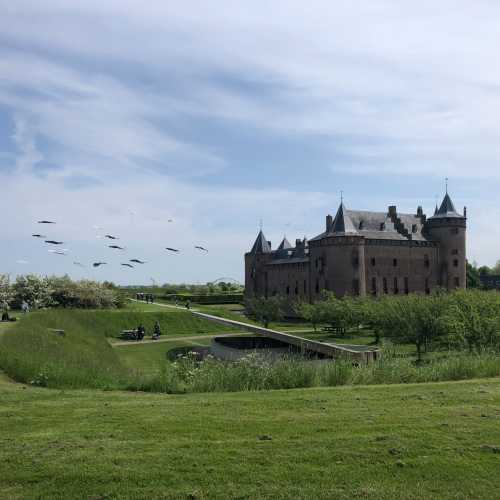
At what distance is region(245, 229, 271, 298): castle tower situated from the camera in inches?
2906

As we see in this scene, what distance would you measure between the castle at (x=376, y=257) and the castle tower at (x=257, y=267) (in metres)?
1.23

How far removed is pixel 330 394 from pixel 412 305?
24347 millimetres

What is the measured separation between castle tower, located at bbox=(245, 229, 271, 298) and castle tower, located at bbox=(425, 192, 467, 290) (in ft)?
64.7

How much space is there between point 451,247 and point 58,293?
4200 centimetres

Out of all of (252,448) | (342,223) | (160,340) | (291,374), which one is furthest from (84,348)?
(342,223)

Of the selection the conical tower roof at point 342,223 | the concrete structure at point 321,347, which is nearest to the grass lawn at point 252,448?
the concrete structure at point 321,347

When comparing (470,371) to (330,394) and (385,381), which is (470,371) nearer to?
(385,381)

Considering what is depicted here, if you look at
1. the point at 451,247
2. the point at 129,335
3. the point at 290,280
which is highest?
the point at 451,247

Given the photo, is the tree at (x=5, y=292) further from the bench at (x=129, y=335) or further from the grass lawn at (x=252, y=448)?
the grass lawn at (x=252, y=448)

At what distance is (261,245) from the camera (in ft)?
247

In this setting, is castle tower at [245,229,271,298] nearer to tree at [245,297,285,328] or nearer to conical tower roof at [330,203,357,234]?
conical tower roof at [330,203,357,234]

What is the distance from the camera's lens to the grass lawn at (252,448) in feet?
21.0

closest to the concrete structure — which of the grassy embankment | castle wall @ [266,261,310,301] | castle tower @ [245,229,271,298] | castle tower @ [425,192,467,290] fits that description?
the grassy embankment

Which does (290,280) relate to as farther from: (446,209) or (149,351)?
(149,351)
